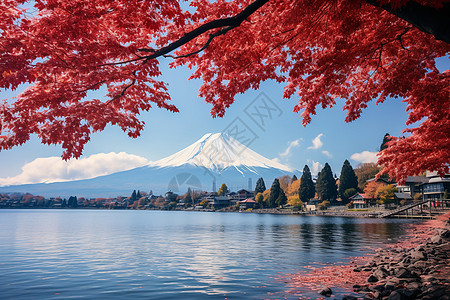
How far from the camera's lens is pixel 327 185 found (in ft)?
274

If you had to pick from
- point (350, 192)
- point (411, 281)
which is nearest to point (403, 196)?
point (350, 192)

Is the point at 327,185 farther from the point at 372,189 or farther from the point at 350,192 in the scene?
the point at 372,189

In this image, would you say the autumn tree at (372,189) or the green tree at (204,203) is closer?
the autumn tree at (372,189)

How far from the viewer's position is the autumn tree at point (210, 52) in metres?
6.21

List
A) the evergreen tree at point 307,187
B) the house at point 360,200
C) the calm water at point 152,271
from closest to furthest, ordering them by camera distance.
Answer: the calm water at point 152,271 → the house at point 360,200 → the evergreen tree at point 307,187

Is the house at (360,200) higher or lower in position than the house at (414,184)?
lower

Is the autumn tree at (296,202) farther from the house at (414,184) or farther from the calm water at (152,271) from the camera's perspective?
the calm water at (152,271)

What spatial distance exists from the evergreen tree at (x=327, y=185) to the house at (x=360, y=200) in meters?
5.84

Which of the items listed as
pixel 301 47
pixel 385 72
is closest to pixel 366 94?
pixel 385 72

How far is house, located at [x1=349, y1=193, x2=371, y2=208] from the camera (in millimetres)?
75762

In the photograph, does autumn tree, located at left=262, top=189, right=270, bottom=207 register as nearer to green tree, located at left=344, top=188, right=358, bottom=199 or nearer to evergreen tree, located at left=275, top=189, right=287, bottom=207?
evergreen tree, located at left=275, top=189, right=287, bottom=207

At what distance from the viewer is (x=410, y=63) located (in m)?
8.82

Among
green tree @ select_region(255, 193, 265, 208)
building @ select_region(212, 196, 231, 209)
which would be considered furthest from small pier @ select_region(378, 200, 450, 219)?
building @ select_region(212, 196, 231, 209)

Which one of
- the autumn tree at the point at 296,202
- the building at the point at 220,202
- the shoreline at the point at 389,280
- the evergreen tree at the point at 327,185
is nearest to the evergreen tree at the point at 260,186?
the autumn tree at the point at 296,202
